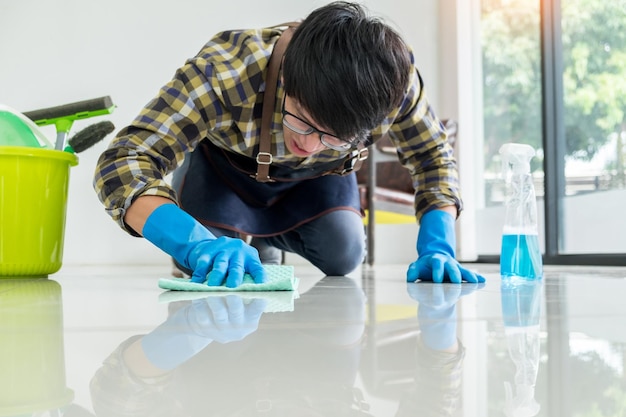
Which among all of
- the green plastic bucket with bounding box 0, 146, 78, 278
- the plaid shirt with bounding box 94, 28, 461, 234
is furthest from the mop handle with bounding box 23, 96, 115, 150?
the plaid shirt with bounding box 94, 28, 461, 234

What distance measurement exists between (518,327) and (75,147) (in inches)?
62.2

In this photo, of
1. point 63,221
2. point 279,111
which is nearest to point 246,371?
point 279,111

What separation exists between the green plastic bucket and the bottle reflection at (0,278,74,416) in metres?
0.95

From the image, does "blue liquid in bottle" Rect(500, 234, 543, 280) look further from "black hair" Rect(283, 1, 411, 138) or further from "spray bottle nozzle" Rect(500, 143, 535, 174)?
"black hair" Rect(283, 1, 411, 138)

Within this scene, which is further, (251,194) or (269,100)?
(251,194)

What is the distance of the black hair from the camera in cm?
105

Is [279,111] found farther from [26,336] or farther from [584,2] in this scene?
[584,2]

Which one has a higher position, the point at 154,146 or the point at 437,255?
the point at 154,146

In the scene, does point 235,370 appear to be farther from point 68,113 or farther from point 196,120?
point 68,113

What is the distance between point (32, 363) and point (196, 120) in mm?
904

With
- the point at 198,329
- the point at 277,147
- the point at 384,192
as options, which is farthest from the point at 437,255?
the point at 384,192

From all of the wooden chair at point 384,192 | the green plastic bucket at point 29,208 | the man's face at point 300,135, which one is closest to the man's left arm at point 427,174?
the man's face at point 300,135

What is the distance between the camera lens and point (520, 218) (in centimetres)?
150

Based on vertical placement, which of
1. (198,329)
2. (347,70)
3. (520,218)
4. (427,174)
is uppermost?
(347,70)
